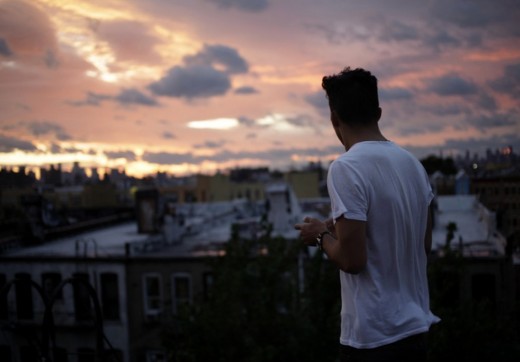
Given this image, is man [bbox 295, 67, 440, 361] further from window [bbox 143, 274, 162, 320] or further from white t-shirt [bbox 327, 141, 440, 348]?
window [bbox 143, 274, 162, 320]

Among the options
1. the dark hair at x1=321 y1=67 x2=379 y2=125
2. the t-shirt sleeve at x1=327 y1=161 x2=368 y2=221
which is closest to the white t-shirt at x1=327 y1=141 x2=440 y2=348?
the t-shirt sleeve at x1=327 y1=161 x2=368 y2=221

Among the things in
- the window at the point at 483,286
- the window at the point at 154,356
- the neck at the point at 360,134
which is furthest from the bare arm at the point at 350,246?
the window at the point at 154,356

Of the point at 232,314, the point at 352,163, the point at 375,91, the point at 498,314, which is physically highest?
the point at 375,91

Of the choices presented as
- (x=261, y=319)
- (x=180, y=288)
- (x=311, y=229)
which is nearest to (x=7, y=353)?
(x=311, y=229)

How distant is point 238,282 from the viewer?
12.4 metres

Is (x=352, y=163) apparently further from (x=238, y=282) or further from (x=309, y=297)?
(x=309, y=297)

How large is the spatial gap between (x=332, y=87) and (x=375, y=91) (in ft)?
0.74

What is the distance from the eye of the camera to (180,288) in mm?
19266

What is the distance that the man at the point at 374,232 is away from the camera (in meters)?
2.46

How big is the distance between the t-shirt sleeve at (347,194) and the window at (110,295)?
1826cm

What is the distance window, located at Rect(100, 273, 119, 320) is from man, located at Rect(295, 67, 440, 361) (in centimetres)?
1806

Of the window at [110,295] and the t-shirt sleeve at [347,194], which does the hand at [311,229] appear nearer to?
the t-shirt sleeve at [347,194]

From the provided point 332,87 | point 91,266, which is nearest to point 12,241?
point 91,266

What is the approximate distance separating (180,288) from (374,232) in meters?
17.6
